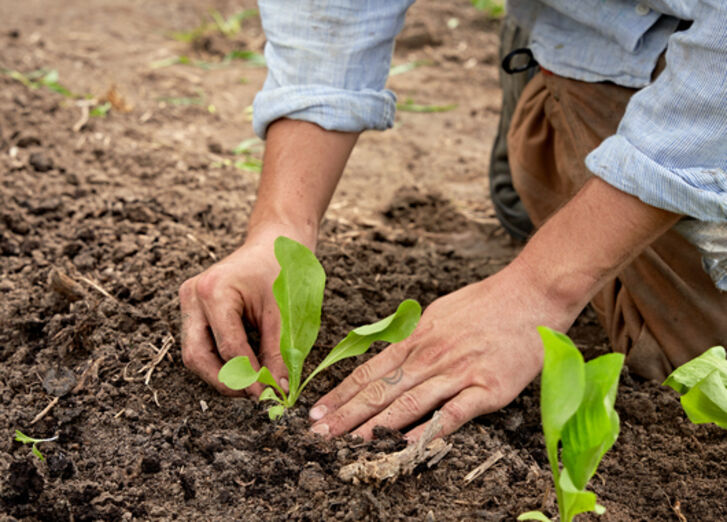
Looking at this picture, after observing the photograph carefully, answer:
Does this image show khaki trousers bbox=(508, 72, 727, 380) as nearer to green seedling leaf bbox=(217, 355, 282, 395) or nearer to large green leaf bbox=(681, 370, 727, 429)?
large green leaf bbox=(681, 370, 727, 429)

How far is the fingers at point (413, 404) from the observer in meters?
Result: 1.41

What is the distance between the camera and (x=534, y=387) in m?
1.68

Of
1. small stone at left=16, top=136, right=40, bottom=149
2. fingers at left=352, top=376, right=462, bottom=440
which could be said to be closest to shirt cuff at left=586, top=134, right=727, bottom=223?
fingers at left=352, top=376, right=462, bottom=440

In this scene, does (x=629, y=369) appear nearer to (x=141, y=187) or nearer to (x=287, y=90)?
(x=287, y=90)

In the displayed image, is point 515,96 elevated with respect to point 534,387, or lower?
elevated

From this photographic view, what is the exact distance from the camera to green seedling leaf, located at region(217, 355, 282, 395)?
4.40ft

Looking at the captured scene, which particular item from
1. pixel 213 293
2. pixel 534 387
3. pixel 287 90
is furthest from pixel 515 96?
pixel 213 293

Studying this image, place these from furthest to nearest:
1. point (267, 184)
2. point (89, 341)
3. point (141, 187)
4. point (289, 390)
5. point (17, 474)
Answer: point (141, 187)
point (267, 184)
point (89, 341)
point (289, 390)
point (17, 474)

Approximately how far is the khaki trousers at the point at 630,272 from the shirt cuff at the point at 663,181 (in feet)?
1.21

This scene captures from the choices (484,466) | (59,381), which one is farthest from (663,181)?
(59,381)

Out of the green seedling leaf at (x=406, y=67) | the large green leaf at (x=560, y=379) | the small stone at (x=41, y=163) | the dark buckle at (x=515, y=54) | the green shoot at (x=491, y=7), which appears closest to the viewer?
the large green leaf at (x=560, y=379)

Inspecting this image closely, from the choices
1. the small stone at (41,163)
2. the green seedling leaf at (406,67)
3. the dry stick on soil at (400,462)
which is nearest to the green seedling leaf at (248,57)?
the green seedling leaf at (406,67)

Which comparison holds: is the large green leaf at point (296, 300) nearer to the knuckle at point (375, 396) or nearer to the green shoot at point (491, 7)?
the knuckle at point (375, 396)

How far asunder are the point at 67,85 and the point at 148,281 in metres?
1.81
